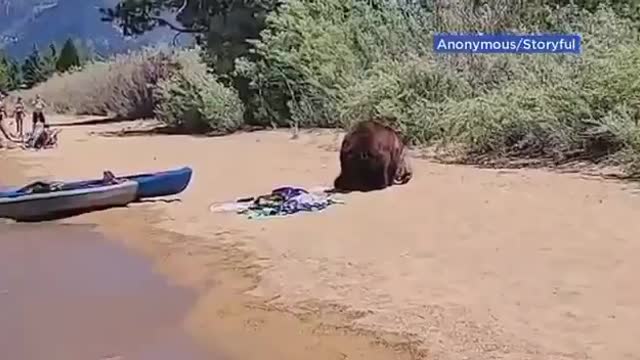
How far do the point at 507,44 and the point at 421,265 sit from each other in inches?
466

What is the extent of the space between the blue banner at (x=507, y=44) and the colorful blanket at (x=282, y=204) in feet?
21.4

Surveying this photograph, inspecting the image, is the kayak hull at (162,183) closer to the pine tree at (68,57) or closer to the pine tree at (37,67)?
the pine tree at (68,57)

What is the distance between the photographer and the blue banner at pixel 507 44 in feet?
62.0

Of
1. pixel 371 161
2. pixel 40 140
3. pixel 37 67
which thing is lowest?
pixel 37 67

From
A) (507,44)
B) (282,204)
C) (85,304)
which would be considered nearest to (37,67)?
(507,44)

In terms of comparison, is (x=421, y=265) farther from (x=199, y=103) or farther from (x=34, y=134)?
(x=199, y=103)

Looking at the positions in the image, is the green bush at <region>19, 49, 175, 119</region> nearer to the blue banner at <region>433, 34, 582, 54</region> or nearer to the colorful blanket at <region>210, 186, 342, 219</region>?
the blue banner at <region>433, 34, 582, 54</region>

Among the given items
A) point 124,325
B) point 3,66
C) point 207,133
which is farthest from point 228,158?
point 3,66

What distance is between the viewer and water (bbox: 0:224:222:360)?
7.91 meters

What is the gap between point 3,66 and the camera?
67.1 metres

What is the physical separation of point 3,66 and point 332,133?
46973 millimetres

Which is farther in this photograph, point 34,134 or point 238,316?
point 34,134

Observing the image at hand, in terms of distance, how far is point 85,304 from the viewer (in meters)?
9.38

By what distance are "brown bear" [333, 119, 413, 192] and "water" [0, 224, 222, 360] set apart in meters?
3.34
